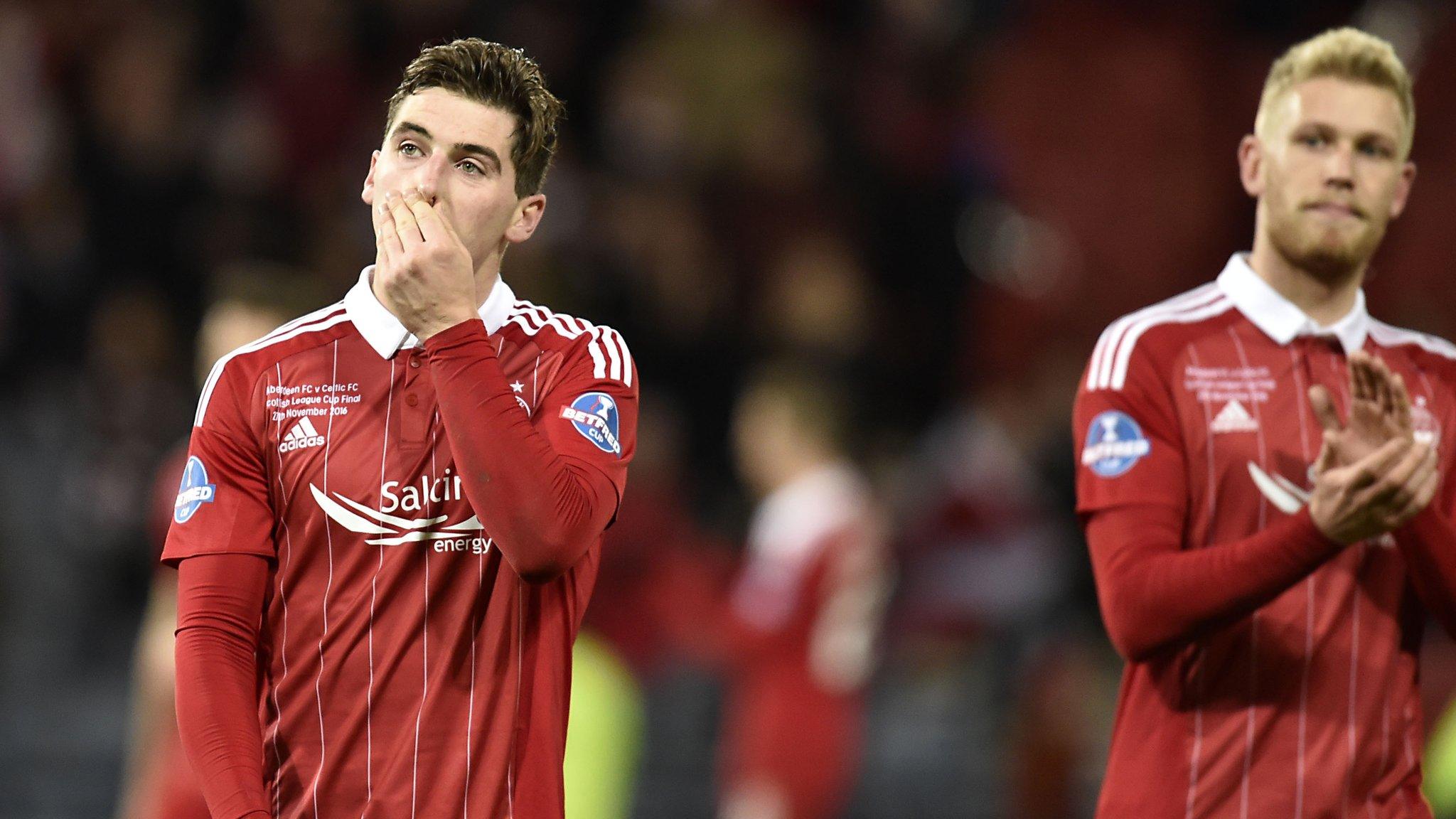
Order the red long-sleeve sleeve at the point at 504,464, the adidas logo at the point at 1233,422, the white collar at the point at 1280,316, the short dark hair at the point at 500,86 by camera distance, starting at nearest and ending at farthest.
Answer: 1. the red long-sleeve sleeve at the point at 504,464
2. the short dark hair at the point at 500,86
3. the adidas logo at the point at 1233,422
4. the white collar at the point at 1280,316

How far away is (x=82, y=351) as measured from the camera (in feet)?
27.9

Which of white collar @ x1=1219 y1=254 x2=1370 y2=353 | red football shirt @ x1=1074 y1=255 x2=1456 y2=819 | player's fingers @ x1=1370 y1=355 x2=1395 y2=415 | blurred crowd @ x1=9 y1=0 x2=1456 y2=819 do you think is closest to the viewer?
player's fingers @ x1=1370 y1=355 x2=1395 y2=415

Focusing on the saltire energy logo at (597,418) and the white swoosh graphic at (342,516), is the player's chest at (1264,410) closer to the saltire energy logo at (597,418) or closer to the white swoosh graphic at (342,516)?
the saltire energy logo at (597,418)

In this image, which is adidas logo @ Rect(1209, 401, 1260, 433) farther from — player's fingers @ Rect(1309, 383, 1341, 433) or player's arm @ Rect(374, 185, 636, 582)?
player's arm @ Rect(374, 185, 636, 582)

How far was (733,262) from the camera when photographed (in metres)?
9.54

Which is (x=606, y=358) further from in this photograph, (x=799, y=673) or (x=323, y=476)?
(x=799, y=673)

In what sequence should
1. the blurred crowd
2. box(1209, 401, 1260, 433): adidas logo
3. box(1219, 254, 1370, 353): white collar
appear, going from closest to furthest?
box(1209, 401, 1260, 433): adidas logo < box(1219, 254, 1370, 353): white collar < the blurred crowd

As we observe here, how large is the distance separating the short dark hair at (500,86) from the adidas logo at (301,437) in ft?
1.62

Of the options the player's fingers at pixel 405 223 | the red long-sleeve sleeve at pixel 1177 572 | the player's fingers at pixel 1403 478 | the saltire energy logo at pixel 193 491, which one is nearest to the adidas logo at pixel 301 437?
the saltire energy logo at pixel 193 491

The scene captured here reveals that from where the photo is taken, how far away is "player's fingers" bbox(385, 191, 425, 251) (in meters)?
2.76

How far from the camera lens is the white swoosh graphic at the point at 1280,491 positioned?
134 inches

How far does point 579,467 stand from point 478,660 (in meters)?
0.34

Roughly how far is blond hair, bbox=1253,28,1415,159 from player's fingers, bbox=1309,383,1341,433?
74cm

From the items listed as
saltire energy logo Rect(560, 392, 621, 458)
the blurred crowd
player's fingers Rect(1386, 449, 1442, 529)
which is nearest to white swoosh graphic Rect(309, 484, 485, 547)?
saltire energy logo Rect(560, 392, 621, 458)
